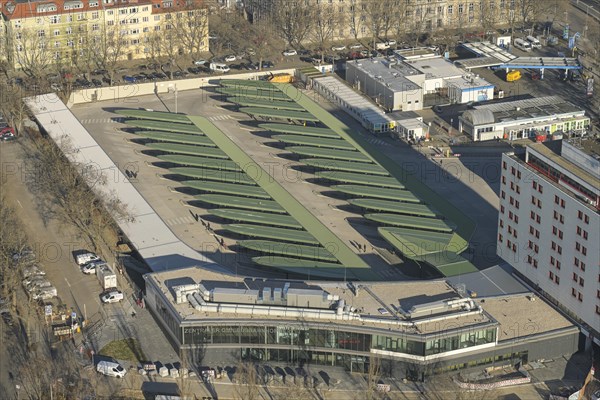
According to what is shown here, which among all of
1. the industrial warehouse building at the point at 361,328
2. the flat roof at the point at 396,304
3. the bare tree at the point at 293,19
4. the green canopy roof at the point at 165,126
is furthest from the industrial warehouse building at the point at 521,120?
the industrial warehouse building at the point at 361,328

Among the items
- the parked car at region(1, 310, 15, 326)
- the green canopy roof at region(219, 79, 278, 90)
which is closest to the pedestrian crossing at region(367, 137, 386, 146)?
the green canopy roof at region(219, 79, 278, 90)

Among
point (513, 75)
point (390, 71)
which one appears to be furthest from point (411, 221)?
point (513, 75)

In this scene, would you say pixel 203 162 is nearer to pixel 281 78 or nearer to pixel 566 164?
pixel 281 78

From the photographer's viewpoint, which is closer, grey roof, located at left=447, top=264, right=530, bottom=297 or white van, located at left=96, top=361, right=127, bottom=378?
white van, located at left=96, top=361, right=127, bottom=378

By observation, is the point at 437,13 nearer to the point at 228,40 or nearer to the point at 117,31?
the point at 228,40

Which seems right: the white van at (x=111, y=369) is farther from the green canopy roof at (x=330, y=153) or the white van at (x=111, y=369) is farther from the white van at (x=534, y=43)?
the white van at (x=534, y=43)

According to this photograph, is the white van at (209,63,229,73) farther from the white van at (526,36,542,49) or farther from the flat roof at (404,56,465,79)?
the white van at (526,36,542,49)
